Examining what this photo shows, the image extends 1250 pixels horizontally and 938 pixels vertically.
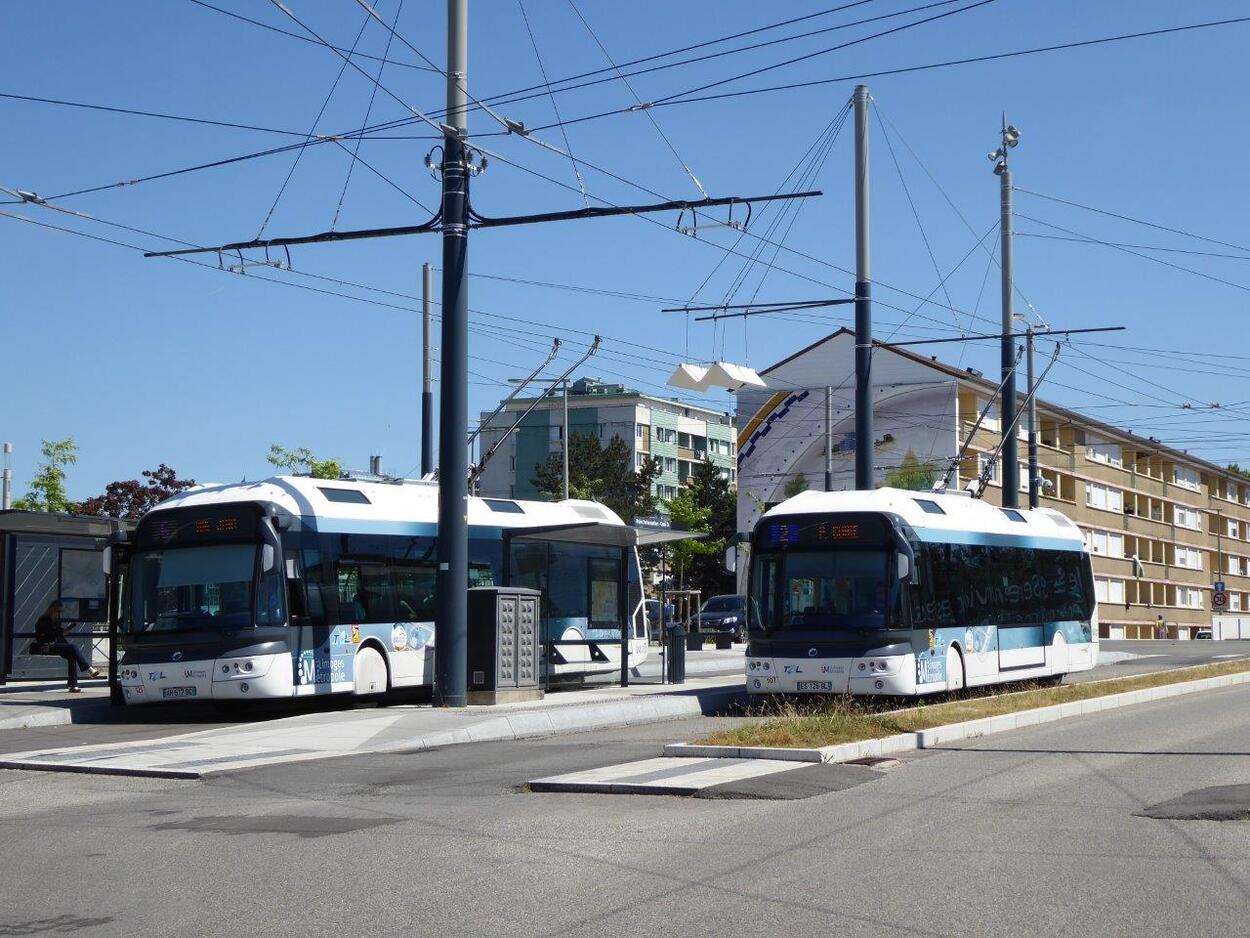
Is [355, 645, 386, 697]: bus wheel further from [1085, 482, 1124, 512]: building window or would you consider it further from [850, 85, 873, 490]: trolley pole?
[1085, 482, 1124, 512]: building window

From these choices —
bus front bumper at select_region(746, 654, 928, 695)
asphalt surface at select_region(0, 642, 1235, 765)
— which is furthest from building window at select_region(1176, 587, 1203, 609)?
bus front bumper at select_region(746, 654, 928, 695)

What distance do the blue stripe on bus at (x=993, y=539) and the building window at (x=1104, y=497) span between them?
5978 cm

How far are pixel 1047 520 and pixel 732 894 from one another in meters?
22.1

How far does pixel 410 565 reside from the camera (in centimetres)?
2316

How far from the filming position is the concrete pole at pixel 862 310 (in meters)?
28.7

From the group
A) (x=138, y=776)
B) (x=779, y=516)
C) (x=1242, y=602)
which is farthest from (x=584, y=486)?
(x=138, y=776)

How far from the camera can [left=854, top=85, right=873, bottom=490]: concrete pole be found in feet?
94.0

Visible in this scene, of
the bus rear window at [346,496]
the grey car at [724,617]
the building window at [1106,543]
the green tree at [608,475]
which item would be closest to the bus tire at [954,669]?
the bus rear window at [346,496]

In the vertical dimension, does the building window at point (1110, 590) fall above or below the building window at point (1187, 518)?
below

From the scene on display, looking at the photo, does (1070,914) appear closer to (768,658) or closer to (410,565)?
(768,658)

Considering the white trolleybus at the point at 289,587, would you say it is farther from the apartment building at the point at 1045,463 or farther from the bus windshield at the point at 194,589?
the apartment building at the point at 1045,463

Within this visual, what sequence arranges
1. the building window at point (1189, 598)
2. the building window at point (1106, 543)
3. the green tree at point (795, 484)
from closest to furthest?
1. the green tree at point (795, 484)
2. the building window at point (1106, 543)
3. the building window at point (1189, 598)

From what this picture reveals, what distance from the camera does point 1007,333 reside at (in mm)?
34250

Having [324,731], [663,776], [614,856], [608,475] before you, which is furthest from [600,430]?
[614,856]
